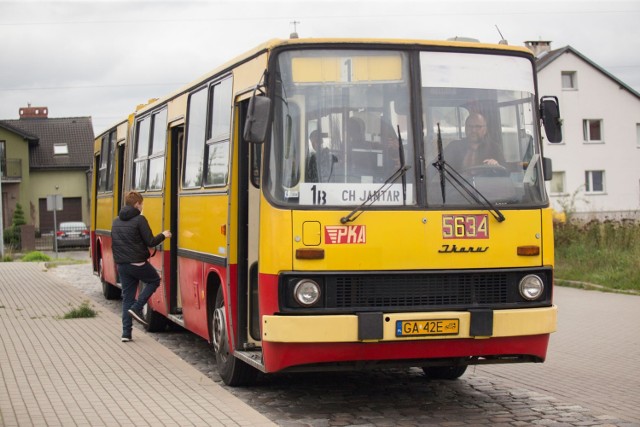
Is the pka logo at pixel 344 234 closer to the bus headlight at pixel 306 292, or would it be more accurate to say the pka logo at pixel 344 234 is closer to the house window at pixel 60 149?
the bus headlight at pixel 306 292

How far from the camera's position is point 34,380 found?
10211 mm

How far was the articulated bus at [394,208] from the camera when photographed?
27.3 ft

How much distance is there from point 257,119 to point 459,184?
1.71 m

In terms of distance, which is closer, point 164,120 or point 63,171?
point 164,120

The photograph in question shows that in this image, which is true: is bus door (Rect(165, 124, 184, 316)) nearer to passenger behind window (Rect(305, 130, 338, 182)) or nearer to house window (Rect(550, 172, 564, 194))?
passenger behind window (Rect(305, 130, 338, 182))

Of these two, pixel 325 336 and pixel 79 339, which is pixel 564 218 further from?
pixel 325 336

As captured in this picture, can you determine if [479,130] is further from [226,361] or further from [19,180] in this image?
[19,180]

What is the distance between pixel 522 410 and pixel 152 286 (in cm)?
582

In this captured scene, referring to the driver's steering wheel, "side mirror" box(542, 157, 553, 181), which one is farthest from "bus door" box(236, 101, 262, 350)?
"side mirror" box(542, 157, 553, 181)

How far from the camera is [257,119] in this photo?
8.27 meters

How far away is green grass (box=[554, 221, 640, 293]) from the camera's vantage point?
22016 millimetres

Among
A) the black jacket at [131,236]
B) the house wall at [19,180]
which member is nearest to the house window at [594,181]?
the house wall at [19,180]

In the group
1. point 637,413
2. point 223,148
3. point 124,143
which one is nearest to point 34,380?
point 223,148

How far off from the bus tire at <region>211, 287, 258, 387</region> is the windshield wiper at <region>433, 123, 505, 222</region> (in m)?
2.60
